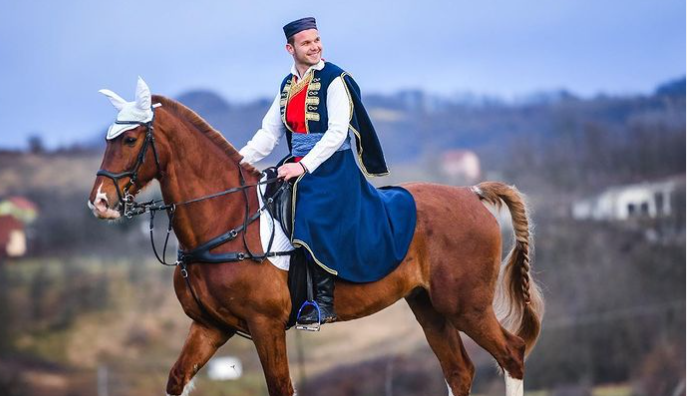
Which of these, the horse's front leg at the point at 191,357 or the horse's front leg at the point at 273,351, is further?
the horse's front leg at the point at 191,357

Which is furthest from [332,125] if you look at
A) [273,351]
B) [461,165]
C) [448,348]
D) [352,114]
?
[461,165]

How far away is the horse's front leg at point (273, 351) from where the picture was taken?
17.8ft

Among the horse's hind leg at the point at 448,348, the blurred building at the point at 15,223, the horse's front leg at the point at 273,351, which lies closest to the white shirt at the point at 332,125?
the horse's front leg at the point at 273,351

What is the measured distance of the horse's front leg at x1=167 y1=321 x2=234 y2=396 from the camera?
5613mm

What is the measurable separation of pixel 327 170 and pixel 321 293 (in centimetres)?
68

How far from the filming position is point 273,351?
545 centimetres

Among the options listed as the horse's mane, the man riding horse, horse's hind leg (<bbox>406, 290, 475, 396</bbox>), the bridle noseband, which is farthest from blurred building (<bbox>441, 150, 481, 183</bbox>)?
the bridle noseband

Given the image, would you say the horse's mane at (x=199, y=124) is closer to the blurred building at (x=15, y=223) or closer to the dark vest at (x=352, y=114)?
the dark vest at (x=352, y=114)

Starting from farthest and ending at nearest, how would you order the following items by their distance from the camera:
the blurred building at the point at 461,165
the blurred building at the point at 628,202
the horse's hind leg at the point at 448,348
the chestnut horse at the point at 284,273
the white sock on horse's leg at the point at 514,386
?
the blurred building at the point at 628,202 → the blurred building at the point at 461,165 → the horse's hind leg at the point at 448,348 → the white sock on horse's leg at the point at 514,386 → the chestnut horse at the point at 284,273

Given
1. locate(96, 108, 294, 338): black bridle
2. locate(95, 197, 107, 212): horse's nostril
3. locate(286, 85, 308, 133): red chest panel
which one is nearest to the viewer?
locate(95, 197, 107, 212): horse's nostril

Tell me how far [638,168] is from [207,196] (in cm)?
1173

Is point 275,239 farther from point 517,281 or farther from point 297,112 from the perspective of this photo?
point 517,281

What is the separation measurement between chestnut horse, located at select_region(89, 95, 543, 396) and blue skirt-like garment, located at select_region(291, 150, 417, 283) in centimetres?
11

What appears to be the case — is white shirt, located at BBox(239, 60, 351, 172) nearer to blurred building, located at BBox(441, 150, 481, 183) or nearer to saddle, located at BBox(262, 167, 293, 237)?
saddle, located at BBox(262, 167, 293, 237)
